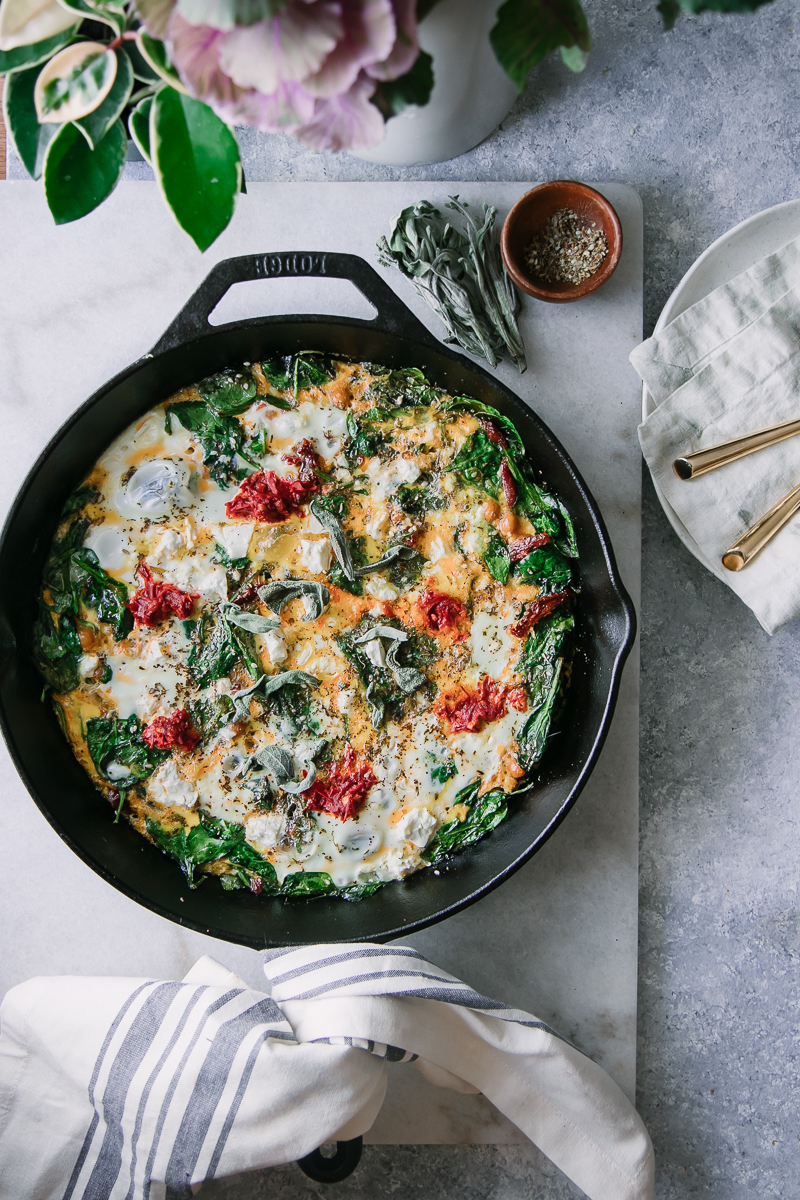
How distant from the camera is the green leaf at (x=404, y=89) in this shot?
1316 mm

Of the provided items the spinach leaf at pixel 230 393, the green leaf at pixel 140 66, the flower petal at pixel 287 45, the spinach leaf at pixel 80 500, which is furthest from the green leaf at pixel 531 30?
the spinach leaf at pixel 80 500

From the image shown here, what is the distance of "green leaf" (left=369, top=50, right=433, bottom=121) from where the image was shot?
1.32 m

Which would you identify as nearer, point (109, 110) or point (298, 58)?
point (298, 58)

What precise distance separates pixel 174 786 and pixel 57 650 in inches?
19.5

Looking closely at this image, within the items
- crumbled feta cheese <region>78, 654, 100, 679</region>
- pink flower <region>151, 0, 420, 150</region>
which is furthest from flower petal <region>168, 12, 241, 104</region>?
crumbled feta cheese <region>78, 654, 100, 679</region>

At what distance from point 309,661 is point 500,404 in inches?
34.4

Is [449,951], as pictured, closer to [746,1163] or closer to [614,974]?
[614,974]

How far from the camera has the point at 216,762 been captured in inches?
101

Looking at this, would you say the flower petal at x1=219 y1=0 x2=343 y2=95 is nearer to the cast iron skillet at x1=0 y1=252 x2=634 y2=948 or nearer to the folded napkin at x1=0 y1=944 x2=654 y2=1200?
the cast iron skillet at x1=0 y1=252 x2=634 y2=948

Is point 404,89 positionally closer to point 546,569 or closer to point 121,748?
point 546,569

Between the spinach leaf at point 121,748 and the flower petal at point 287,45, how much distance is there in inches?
71.2

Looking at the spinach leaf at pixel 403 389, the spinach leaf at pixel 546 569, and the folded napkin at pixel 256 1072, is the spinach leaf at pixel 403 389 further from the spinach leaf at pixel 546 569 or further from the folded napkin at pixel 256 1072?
the folded napkin at pixel 256 1072

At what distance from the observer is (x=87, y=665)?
100.0 inches

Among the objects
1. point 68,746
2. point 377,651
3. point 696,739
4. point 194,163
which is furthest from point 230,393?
point 696,739
